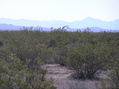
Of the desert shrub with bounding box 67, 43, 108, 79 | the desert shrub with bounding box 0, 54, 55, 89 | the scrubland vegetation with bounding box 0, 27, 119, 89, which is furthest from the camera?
the desert shrub with bounding box 67, 43, 108, 79

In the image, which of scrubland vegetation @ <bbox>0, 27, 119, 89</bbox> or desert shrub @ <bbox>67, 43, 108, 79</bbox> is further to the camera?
desert shrub @ <bbox>67, 43, 108, 79</bbox>

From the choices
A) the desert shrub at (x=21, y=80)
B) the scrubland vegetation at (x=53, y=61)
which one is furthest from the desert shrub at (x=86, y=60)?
the desert shrub at (x=21, y=80)

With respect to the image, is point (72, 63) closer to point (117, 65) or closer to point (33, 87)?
point (117, 65)

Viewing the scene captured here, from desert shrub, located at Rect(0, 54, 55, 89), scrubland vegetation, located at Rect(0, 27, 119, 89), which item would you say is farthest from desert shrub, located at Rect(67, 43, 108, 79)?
desert shrub, located at Rect(0, 54, 55, 89)

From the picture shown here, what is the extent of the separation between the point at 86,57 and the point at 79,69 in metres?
0.76

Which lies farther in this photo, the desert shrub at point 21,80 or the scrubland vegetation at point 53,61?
the scrubland vegetation at point 53,61

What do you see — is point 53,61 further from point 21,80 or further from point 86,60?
point 21,80

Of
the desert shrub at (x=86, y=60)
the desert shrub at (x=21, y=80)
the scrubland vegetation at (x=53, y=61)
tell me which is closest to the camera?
the desert shrub at (x=21, y=80)

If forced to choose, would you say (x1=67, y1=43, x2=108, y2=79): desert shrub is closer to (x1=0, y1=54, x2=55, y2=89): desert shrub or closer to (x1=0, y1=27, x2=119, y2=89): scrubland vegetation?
(x1=0, y1=27, x2=119, y2=89): scrubland vegetation

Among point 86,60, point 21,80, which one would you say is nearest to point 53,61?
point 86,60

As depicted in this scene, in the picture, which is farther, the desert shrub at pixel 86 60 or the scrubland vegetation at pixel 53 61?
the desert shrub at pixel 86 60

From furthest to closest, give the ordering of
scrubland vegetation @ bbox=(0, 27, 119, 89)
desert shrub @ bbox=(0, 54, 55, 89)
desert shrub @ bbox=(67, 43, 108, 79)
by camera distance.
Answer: desert shrub @ bbox=(67, 43, 108, 79) → scrubland vegetation @ bbox=(0, 27, 119, 89) → desert shrub @ bbox=(0, 54, 55, 89)

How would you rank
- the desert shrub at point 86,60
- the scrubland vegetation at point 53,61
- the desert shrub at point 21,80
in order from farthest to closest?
the desert shrub at point 86,60
the scrubland vegetation at point 53,61
the desert shrub at point 21,80

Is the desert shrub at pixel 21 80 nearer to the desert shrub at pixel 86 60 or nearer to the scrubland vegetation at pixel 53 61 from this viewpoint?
the scrubland vegetation at pixel 53 61
